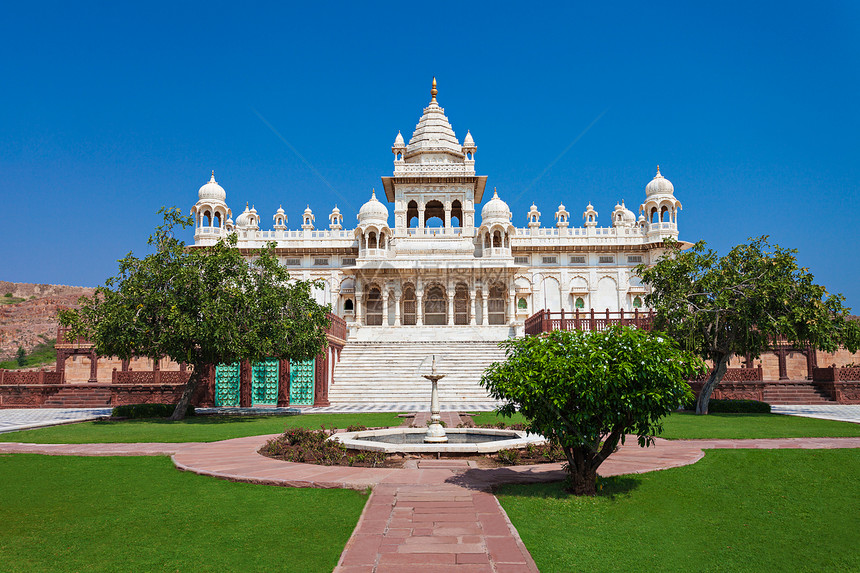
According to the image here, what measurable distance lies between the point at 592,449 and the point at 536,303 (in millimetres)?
37558

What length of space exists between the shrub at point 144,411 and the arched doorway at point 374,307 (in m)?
23.1

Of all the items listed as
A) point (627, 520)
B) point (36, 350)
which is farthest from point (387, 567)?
point (36, 350)

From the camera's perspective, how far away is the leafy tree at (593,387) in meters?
6.52

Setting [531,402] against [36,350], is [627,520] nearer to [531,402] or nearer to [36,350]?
[531,402]

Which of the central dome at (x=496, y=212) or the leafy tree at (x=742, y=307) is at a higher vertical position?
the central dome at (x=496, y=212)

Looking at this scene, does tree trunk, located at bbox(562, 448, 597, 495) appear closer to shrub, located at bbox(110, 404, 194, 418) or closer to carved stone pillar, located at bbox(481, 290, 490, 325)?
shrub, located at bbox(110, 404, 194, 418)

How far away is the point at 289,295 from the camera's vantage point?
18.6 metres

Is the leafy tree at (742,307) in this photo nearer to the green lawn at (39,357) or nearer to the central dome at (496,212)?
the central dome at (496,212)

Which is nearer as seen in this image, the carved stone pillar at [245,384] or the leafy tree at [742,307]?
the leafy tree at [742,307]

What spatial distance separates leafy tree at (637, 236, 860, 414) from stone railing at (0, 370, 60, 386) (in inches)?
849

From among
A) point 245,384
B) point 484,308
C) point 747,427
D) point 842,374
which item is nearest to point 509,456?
point 747,427

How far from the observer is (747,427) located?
45.9 ft

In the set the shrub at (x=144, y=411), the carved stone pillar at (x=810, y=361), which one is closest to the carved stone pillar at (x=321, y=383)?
the shrub at (x=144, y=411)

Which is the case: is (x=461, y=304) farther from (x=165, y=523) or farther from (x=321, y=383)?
(x=165, y=523)
